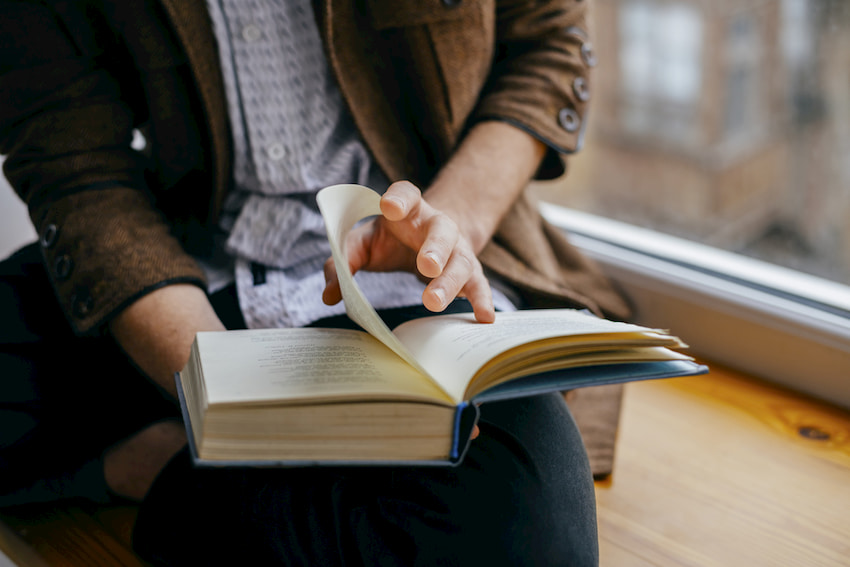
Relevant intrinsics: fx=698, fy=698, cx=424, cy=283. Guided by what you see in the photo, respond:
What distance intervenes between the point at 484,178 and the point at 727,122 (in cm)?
1065

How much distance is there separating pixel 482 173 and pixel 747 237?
39.8ft

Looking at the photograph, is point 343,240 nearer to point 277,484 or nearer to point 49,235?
point 277,484

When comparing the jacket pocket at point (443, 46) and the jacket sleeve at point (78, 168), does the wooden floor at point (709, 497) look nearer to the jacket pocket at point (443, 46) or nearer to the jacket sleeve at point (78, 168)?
the jacket sleeve at point (78, 168)

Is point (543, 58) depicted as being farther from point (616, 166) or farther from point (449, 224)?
point (616, 166)

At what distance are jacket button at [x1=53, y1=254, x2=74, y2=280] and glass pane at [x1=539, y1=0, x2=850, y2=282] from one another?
320 inches

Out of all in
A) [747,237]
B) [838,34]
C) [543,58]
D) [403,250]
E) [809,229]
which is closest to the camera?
[403,250]

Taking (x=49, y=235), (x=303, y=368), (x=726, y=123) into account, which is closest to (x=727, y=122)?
(x=726, y=123)

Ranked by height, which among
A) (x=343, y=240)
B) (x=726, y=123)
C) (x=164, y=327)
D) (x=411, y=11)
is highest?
(x=411, y=11)

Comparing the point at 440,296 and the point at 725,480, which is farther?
the point at 725,480

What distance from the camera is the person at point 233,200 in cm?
64

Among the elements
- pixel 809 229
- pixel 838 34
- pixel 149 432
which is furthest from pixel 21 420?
pixel 809 229

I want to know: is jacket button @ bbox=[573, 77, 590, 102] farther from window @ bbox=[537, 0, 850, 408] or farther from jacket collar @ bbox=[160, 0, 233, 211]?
window @ bbox=[537, 0, 850, 408]

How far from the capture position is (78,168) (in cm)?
73

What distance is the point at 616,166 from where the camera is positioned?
1182 cm
